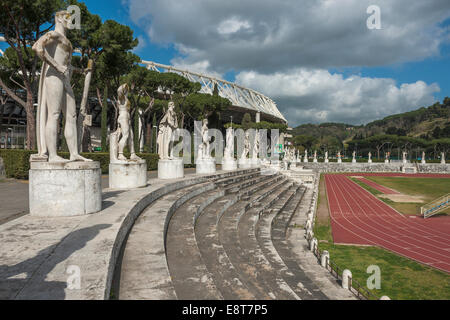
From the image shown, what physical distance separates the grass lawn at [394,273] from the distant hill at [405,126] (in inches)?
4197

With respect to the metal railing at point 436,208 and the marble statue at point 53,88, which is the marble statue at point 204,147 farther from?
the metal railing at point 436,208

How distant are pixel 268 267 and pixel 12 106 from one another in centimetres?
4806

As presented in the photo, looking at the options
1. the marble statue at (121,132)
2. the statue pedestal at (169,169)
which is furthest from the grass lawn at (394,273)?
the marble statue at (121,132)

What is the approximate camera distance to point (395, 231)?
12.0 meters

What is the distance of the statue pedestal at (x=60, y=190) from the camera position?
461 centimetres

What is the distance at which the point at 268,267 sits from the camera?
195 inches

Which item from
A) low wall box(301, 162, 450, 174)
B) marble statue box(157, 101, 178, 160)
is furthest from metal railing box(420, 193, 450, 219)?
low wall box(301, 162, 450, 174)

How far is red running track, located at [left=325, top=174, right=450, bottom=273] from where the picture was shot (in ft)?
30.0

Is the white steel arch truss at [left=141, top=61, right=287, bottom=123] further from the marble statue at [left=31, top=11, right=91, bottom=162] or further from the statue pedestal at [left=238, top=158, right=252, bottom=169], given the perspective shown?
the marble statue at [left=31, top=11, right=91, bottom=162]

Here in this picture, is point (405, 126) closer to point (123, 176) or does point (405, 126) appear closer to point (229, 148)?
point (229, 148)

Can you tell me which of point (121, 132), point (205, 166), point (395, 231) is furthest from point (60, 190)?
point (395, 231)

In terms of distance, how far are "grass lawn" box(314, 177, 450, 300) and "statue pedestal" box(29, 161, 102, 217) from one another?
6.74 metres

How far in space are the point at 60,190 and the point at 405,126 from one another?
543ft
